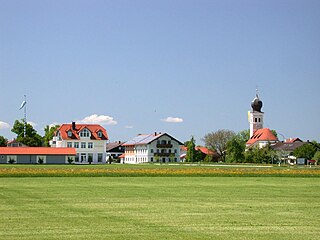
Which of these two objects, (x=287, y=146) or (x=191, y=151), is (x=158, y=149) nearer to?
(x=191, y=151)

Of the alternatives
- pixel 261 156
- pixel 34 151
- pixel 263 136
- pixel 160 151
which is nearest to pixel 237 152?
pixel 261 156

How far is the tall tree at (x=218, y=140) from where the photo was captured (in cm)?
17038

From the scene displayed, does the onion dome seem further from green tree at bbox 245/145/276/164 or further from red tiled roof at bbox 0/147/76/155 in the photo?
red tiled roof at bbox 0/147/76/155

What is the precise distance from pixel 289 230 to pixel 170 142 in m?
133

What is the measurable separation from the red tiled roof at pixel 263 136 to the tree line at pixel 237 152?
8029 millimetres

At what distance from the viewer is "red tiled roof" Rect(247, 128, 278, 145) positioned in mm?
172625

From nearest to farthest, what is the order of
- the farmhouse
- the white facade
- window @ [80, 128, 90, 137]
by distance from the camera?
the farmhouse, window @ [80, 128, 90, 137], the white facade

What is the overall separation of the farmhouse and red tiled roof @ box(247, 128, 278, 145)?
7445cm

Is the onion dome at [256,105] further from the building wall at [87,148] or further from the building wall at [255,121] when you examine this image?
the building wall at [87,148]

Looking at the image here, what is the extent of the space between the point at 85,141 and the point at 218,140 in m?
51.5

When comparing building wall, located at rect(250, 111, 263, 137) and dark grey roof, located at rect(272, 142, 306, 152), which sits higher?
building wall, located at rect(250, 111, 263, 137)

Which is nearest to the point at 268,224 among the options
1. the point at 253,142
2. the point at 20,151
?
the point at 20,151

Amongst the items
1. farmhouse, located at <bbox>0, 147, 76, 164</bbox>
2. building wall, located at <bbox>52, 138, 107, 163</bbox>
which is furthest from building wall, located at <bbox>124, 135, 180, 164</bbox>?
farmhouse, located at <bbox>0, 147, 76, 164</bbox>

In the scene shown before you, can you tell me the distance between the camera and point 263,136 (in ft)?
570
